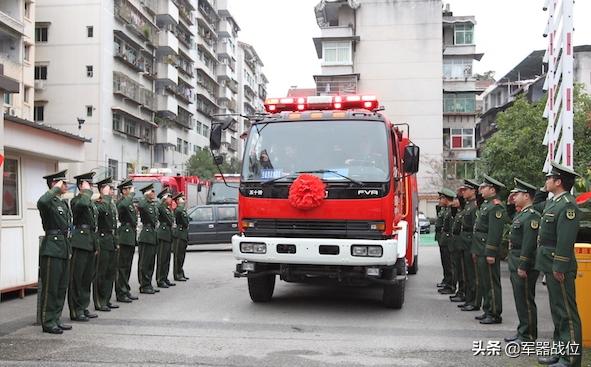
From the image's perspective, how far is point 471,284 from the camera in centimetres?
952

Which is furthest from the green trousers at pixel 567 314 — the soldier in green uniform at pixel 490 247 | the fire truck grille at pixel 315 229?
the fire truck grille at pixel 315 229

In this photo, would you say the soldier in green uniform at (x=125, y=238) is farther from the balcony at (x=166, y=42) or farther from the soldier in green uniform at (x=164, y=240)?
the balcony at (x=166, y=42)

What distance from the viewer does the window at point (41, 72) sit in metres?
38.3

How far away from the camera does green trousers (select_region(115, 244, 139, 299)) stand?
389 inches

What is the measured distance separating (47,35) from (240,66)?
45.9 metres

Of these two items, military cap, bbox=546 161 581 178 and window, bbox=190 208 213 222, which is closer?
military cap, bbox=546 161 581 178

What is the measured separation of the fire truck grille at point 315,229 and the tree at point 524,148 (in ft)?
27.3

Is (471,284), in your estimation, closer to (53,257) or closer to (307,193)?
(307,193)

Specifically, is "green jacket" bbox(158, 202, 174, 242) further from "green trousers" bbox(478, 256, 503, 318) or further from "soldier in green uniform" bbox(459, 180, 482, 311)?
"green trousers" bbox(478, 256, 503, 318)

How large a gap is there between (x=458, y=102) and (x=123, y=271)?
144 ft

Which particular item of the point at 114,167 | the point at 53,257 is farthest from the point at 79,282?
the point at 114,167

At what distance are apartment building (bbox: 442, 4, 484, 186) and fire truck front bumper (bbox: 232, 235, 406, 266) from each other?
139 feet

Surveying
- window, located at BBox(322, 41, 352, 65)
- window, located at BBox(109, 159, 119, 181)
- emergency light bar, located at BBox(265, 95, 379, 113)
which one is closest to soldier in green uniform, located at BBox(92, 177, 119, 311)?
emergency light bar, located at BBox(265, 95, 379, 113)

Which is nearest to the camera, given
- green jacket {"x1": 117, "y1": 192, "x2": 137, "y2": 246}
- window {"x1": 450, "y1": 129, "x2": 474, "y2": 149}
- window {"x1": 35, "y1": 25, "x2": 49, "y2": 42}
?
green jacket {"x1": 117, "y1": 192, "x2": 137, "y2": 246}
